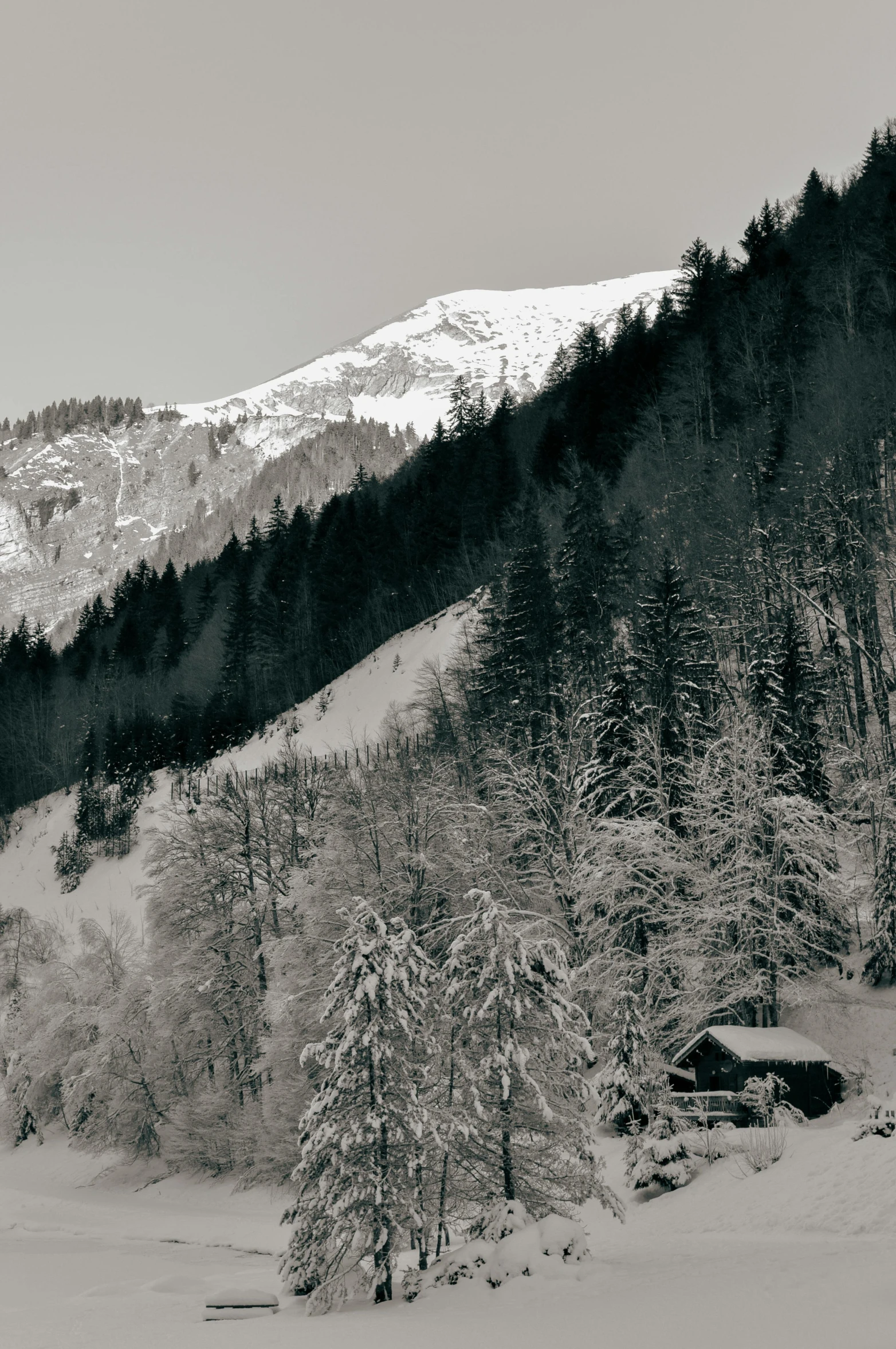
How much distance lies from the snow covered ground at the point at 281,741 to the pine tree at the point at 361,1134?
4178 cm

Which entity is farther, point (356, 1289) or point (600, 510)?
point (600, 510)

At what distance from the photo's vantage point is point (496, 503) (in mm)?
73812

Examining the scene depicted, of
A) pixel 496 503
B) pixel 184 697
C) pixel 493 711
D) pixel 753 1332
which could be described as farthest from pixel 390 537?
pixel 753 1332

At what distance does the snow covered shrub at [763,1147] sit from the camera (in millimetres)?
18438

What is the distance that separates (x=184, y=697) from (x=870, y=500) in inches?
2155

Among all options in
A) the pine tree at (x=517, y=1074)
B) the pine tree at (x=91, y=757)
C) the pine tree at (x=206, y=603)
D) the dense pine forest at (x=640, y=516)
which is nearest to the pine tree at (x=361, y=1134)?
the pine tree at (x=517, y=1074)

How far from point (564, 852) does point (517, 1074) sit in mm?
18941

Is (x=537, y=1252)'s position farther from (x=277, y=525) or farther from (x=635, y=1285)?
(x=277, y=525)

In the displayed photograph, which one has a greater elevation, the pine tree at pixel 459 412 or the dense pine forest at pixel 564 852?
the pine tree at pixel 459 412

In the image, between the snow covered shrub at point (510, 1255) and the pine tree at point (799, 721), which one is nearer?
the snow covered shrub at point (510, 1255)

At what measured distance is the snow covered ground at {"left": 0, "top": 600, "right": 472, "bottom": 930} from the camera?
61.3 m

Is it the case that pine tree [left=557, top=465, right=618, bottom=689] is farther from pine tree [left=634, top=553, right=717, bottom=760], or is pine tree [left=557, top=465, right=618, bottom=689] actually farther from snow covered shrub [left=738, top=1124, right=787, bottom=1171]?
snow covered shrub [left=738, top=1124, right=787, bottom=1171]

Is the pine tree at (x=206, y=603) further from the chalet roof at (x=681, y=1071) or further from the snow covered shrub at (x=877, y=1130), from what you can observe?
the snow covered shrub at (x=877, y=1130)

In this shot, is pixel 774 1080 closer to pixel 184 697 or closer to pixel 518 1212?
pixel 518 1212
